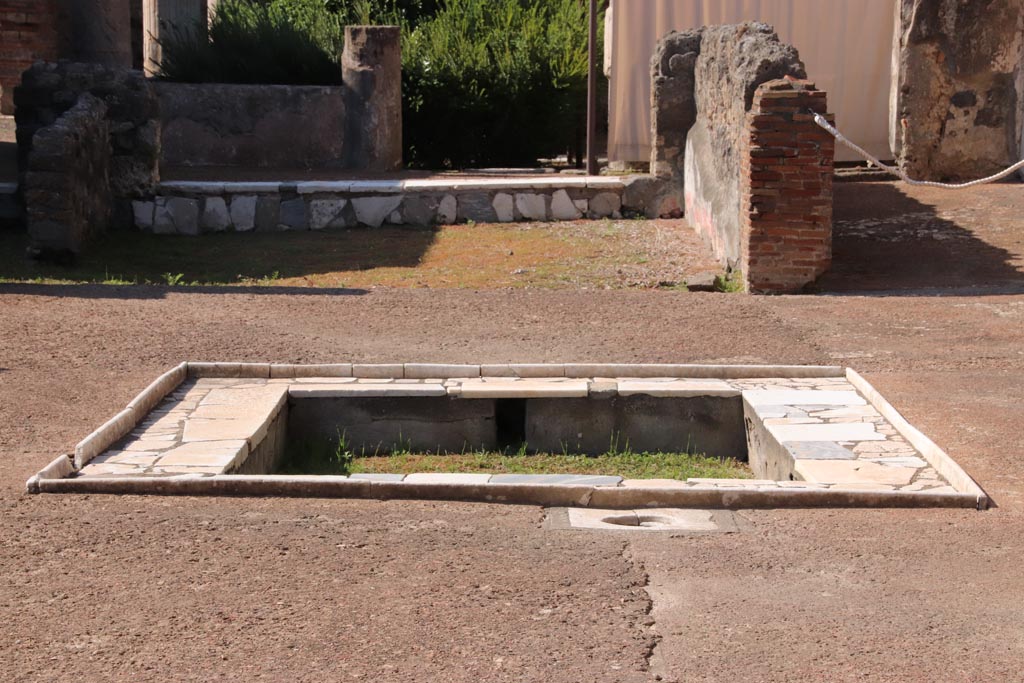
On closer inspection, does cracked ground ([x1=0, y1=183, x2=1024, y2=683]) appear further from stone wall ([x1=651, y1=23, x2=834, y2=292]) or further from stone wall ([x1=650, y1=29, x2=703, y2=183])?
stone wall ([x1=650, y1=29, x2=703, y2=183])

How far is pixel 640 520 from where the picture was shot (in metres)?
5.07

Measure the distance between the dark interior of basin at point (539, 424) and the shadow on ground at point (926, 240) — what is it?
2.92m

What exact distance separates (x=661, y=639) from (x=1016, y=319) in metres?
5.40

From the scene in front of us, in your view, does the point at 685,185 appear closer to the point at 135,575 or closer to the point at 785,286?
the point at 785,286

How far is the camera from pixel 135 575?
4.41 meters

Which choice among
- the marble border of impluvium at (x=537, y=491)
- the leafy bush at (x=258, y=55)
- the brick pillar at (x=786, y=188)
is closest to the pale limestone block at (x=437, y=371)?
the marble border of impluvium at (x=537, y=491)

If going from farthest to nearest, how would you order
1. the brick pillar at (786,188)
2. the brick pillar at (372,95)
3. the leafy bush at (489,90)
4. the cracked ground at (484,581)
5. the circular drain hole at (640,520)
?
the leafy bush at (489,90)
the brick pillar at (372,95)
the brick pillar at (786,188)
the circular drain hole at (640,520)
the cracked ground at (484,581)

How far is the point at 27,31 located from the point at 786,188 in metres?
11.2

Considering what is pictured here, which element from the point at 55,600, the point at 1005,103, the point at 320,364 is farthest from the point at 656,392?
the point at 1005,103

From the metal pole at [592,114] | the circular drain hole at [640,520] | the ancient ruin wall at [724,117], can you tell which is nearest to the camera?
the circular drain hole at [640,520]

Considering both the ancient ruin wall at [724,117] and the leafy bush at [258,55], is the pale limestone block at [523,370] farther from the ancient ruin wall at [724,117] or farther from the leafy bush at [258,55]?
the leafy bush at [258,55]

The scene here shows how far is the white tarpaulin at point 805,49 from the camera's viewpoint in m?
14.5

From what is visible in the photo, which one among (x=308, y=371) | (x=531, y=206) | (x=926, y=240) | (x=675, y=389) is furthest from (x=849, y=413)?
(x=531, y=206)

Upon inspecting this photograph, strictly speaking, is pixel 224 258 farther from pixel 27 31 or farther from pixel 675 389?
pixel 27 31
